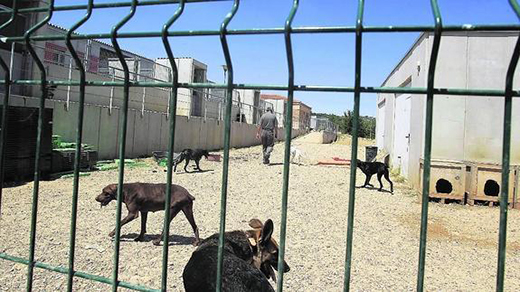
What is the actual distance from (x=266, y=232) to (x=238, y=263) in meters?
0.47

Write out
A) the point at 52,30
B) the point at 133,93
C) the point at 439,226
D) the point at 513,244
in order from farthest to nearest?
the point at 133,93, the point at 52,30, the point at 439,226, the point at 513,244

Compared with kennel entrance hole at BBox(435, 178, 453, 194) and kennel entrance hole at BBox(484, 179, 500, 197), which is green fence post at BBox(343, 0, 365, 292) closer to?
kennel entrance hole at BBox(435, 178, 453, 194)

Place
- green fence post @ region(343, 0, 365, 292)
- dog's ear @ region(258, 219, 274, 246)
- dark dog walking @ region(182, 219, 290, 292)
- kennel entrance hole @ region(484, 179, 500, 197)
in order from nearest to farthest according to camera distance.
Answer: green fence post @ region(343, 0, 365, 292), dark dog walking @ region(182, 219, 290, 292), dog's ear @ region(258, 219, 274, 246), kennel entrance hole @ region(484, 179, 500, 197)

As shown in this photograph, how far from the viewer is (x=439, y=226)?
6891 mm

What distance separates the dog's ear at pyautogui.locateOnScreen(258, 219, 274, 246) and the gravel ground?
65.0 inches

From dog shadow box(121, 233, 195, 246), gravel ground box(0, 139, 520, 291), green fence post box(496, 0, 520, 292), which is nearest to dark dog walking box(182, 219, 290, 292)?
green fence post box(496, 0, 520, 292)

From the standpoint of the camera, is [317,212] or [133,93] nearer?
[317,212]

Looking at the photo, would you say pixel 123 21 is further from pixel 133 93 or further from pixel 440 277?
pixel 133 93

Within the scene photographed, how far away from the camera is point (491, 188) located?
920 cm

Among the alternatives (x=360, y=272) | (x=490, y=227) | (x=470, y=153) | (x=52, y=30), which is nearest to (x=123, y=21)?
(x=360, y=272)

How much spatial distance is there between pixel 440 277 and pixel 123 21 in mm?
4289

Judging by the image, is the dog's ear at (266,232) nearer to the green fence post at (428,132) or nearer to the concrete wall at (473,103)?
the green fence post at (428,132)

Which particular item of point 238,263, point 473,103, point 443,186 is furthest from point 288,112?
point 473,103

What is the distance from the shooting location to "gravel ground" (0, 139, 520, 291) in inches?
169
